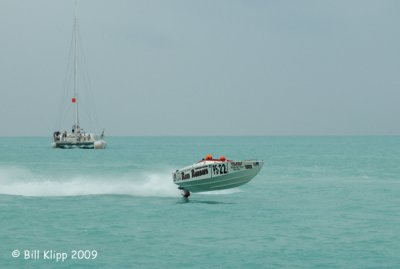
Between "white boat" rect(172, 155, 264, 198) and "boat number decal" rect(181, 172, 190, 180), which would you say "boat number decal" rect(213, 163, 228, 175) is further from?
"boat number decal" rect(181, 172, 190, 180)

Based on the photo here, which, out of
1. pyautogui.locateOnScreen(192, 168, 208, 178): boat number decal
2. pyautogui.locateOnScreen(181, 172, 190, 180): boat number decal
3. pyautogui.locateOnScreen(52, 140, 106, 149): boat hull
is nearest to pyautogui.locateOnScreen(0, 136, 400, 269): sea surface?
pyautogui.locateOnScreen(181, 172, 190, 180): boat number decal

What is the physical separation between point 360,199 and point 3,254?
78.0 feet

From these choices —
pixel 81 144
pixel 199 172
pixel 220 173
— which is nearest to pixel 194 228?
pixel 220 173

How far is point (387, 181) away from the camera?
51500 millimetres

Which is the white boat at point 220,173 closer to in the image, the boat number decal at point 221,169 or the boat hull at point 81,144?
the boat number decal at point 221,169

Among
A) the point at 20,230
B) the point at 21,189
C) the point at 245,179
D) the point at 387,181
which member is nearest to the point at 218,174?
the point at 245,179

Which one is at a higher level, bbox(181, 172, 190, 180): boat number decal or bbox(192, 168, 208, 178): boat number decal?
bbox(192, 168, 208, 178): boat number decal

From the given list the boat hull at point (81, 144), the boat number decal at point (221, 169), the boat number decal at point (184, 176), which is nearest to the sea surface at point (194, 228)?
the boat number decal at point (184, 176)

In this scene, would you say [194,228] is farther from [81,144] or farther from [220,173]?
[81,144]

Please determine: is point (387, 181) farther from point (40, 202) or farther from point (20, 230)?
point (20, 230)

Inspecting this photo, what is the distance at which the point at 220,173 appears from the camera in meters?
29.2

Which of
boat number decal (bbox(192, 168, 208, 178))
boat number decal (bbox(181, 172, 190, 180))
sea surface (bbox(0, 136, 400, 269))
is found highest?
boat number decal (bbox(192, 168, 208, 178))

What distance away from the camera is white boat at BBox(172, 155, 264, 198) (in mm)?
29188

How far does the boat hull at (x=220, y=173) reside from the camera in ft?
95.8
